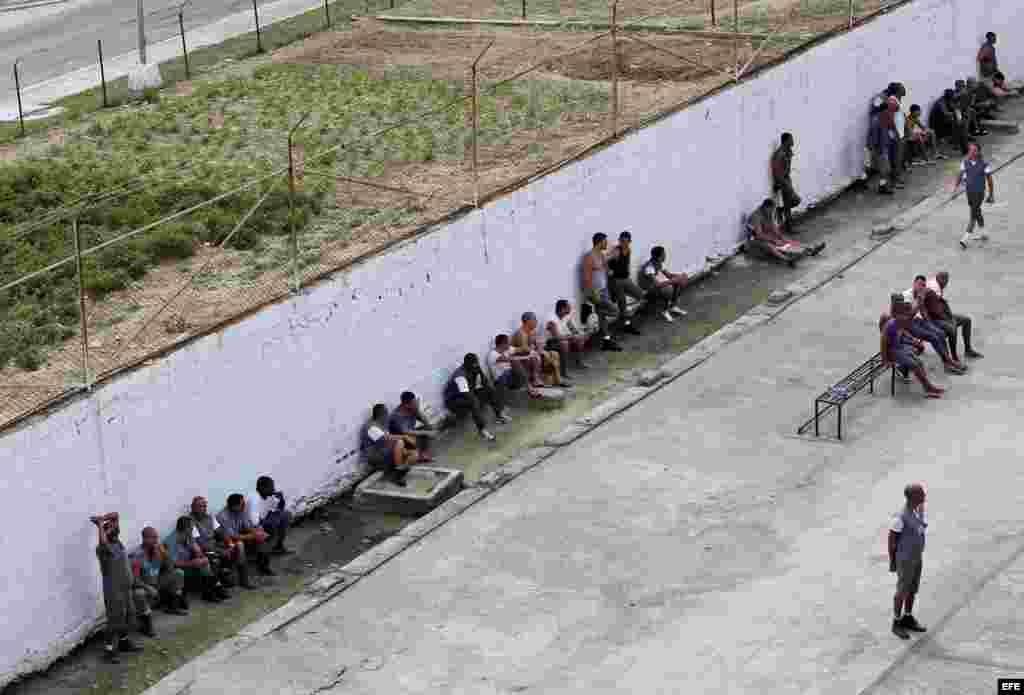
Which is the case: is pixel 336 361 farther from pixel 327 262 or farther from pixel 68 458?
pixel 68 458

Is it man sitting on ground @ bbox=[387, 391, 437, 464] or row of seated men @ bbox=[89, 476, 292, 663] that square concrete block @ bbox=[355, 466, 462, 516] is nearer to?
man sitting on ground @ bbox=[387, 391, 437, 464]

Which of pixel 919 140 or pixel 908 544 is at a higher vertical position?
pixel 908 544

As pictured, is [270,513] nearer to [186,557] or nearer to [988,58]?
[186,557]

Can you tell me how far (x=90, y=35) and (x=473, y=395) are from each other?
17.1m

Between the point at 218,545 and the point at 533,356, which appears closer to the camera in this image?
the point at 218,545

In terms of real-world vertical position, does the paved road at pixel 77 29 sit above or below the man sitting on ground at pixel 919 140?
above

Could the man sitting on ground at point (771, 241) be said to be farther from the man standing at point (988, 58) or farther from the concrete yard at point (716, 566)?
the man standing at point (988, 58)

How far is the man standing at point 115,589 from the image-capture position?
17859 mm

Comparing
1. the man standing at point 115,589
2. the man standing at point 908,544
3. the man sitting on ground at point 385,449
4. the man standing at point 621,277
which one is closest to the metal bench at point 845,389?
the man standing at point 621,277

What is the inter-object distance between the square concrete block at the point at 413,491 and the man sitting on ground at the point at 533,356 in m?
2.51

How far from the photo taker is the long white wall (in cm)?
1786

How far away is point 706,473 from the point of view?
68.7 feet

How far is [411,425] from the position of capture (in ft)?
71.4

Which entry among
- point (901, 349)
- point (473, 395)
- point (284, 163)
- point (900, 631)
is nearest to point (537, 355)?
point (473, 395)
